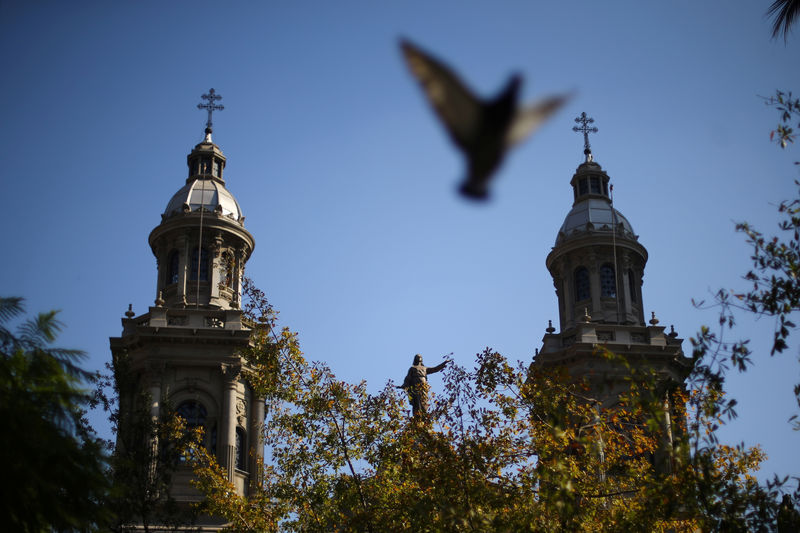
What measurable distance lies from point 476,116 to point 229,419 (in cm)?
3802

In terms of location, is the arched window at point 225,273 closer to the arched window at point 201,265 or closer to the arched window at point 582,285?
the arched window at point 201,265

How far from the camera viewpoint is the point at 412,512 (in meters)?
21.7

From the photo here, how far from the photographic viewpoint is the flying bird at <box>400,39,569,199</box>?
466cm

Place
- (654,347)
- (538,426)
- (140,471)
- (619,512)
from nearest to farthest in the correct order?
(619,512) < (538,426) < (140,471) < (654,347)

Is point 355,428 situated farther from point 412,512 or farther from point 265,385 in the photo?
point 412,512

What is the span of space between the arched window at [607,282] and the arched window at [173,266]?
20254 mm

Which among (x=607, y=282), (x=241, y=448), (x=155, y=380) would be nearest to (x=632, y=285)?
(x=607, y=282)

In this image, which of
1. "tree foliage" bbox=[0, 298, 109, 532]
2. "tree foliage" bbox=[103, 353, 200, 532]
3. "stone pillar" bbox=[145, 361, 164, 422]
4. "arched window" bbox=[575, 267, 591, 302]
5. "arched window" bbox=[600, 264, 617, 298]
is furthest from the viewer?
"arched window" bbox=[575, 267, 591, 302]

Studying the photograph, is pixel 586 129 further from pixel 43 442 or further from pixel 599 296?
pixel 43 442

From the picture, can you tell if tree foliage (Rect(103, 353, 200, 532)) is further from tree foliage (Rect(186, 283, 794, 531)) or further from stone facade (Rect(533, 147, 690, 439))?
stone facade (Rect(533, 147, 690, 439))

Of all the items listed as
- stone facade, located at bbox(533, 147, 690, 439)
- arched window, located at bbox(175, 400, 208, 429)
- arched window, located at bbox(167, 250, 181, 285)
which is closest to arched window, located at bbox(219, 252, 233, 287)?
arched window, located at bbox(167, 250, 181, 285)

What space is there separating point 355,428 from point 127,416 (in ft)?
22.5

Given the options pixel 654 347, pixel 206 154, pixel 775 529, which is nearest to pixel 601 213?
pixel 654 347

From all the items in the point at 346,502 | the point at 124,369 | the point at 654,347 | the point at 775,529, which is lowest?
the point at 775,529
